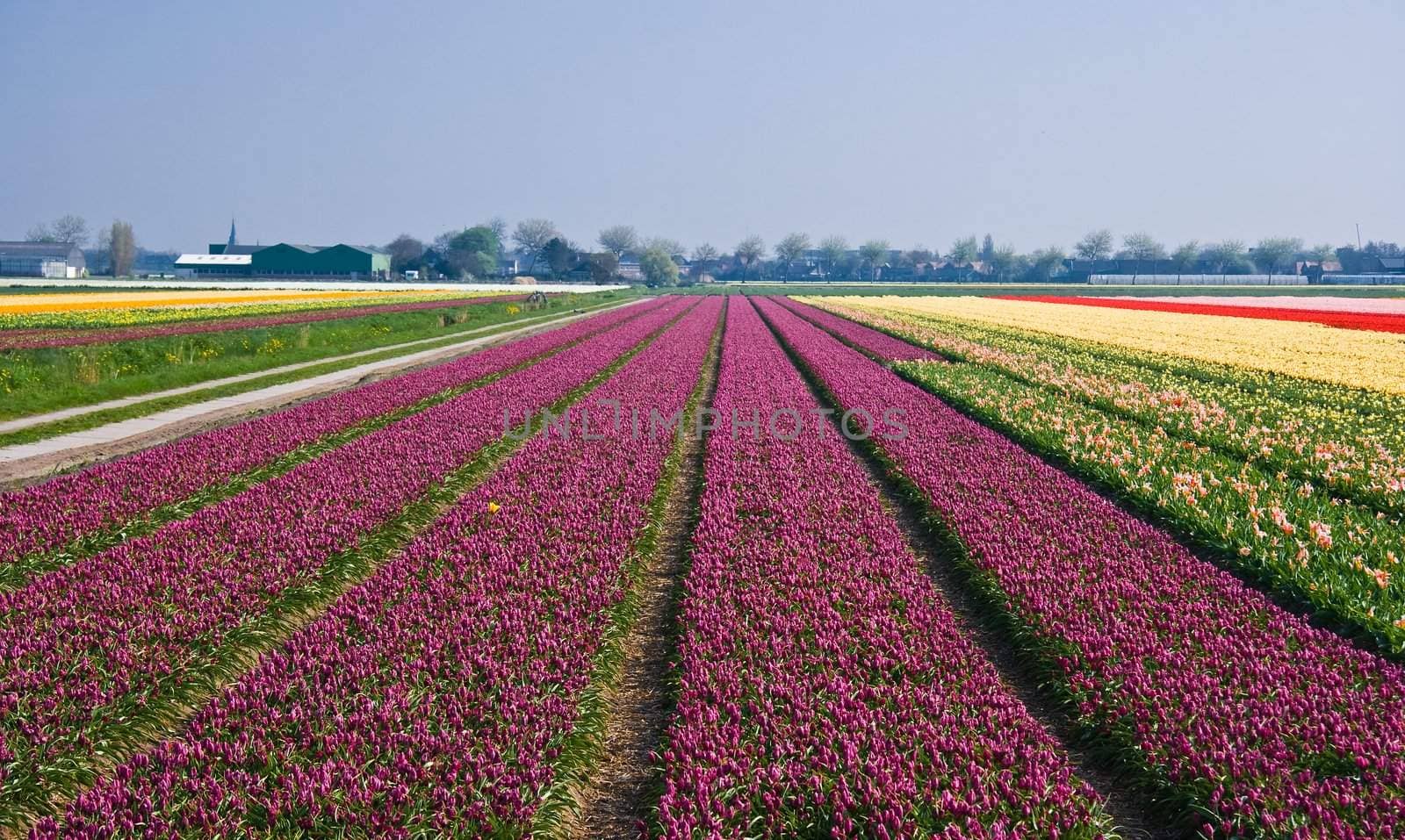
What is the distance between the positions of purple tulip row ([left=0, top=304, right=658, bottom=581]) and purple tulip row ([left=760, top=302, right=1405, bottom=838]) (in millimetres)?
10363

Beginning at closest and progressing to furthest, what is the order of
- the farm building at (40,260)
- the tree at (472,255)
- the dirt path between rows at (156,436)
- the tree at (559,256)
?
the dirt path between rows at (156,436) → the farm building at (40,260) → the tree at (472,255) → the tree at (559,256)

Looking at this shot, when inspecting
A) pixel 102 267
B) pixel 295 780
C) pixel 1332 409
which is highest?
pixel 102 267

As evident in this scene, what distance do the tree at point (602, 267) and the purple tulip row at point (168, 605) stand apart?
17833 cm

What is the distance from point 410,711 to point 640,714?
173 cm

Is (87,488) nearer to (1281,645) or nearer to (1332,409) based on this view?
(1281,645)

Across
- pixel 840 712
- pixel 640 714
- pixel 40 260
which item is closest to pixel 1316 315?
pixel 840 712

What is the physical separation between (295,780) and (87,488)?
370 inches

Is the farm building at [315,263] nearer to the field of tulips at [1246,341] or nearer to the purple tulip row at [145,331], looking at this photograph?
the purple tulip row at [145,331]

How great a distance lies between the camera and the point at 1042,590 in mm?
8219

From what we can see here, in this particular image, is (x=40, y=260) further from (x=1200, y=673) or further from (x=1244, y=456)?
(x=1200, y=673)

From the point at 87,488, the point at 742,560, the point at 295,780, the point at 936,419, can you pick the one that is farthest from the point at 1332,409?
the point at 87,488

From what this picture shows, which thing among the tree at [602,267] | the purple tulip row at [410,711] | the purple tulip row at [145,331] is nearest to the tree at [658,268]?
the tree at [602,267]

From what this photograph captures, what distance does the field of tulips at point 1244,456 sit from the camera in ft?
27.9

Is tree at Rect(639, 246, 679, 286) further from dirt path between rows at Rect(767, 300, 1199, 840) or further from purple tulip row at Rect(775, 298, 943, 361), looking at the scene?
dirt path between rows at Rect(767, 300, 1199, 840)
